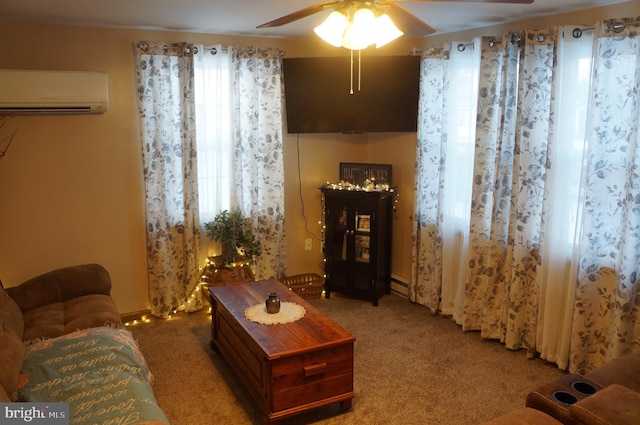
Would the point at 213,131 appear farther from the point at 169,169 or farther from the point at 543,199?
the point at 543,199

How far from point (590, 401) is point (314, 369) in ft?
4.49

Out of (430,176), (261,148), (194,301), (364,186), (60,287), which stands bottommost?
(194,301)

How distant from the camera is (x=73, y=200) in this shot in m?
4.10

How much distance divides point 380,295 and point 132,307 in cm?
223

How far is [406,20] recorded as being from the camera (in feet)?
8.02

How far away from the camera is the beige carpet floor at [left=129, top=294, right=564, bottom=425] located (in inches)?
118

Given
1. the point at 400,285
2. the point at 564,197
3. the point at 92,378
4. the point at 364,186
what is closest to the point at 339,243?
the point at 364,186

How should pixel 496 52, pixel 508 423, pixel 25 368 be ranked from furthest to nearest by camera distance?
pixel 496 52
pixel 25 368
pixel 508 423

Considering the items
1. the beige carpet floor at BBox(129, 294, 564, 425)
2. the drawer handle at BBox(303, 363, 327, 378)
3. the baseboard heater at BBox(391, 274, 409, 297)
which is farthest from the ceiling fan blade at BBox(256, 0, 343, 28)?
the baseboard heater at BBox(391, 274, 409, 297)

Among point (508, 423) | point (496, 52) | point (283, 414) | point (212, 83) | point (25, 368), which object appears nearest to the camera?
point (508, 423)

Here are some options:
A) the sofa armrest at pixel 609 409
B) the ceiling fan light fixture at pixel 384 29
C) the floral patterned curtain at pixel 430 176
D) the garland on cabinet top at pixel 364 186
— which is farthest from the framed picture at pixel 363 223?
the sofa armrest at pixel 609 409

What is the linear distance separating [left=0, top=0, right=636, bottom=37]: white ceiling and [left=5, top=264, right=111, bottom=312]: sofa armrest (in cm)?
181

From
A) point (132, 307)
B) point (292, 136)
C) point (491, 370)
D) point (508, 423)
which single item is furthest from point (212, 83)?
point (508, 423)

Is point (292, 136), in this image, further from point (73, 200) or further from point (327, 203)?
point (73, 200)
